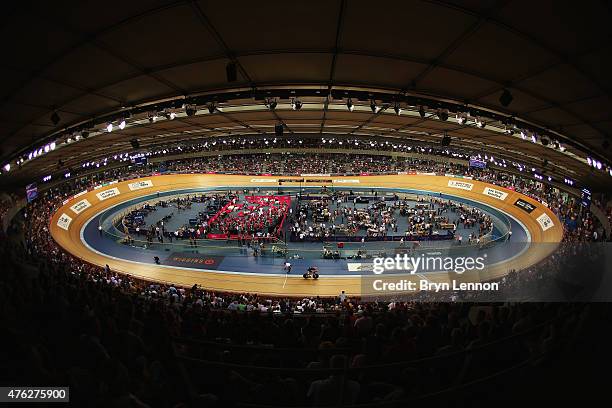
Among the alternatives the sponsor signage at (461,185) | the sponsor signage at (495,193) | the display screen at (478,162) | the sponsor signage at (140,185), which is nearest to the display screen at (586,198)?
the display screen at (478,162)

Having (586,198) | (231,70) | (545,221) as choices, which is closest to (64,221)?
(231,70)

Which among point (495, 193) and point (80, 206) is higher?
point (495, 193)

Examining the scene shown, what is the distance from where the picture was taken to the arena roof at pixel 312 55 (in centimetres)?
515

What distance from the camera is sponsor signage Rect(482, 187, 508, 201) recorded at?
113 feet

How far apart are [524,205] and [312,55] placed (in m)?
32.8

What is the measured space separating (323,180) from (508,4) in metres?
39.3

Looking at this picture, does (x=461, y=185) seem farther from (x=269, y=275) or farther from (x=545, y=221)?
(x=269, y=275)

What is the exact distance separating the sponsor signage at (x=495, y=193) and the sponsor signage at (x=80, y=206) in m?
45.3

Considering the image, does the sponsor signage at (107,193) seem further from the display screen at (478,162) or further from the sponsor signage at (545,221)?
the sponsor signage at (545,221)

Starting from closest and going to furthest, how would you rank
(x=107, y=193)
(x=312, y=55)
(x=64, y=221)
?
(x=312, y=55)
(x=64, y=221)
(x=107, y=193)

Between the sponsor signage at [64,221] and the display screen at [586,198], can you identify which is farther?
the sponsor signage at [64,221]

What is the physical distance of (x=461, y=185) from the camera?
39000mm

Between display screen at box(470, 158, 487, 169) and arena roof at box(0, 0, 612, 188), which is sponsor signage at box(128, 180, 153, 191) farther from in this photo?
display screen at box(470, 158, 487, 169)

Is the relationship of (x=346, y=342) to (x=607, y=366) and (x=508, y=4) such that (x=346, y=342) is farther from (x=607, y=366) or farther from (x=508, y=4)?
(x=508, y=4)
